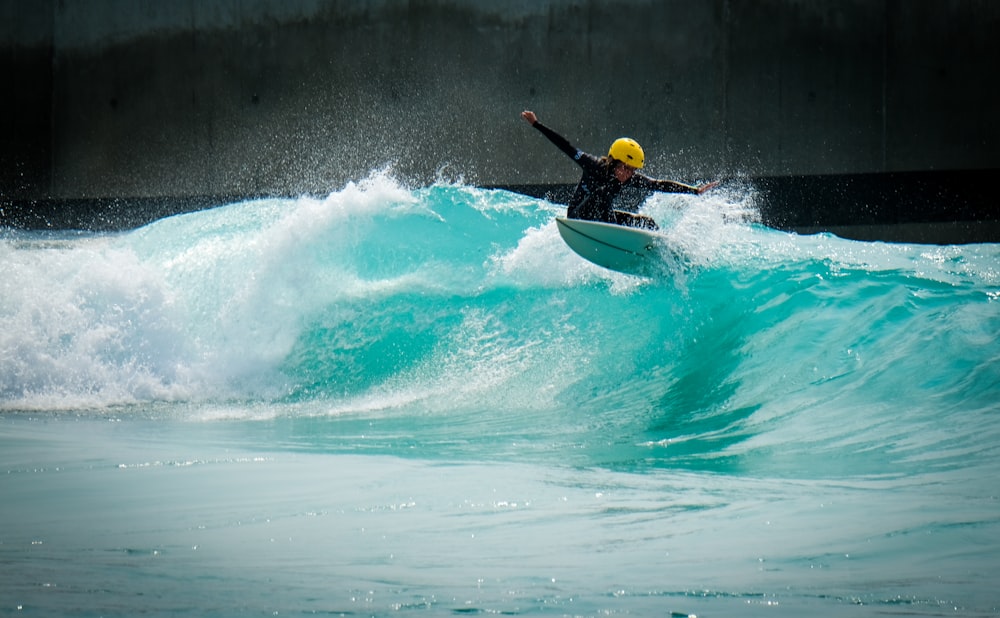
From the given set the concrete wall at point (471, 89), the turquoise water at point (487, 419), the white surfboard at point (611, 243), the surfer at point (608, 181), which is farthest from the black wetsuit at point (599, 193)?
the concrete wall at point (471, 89)

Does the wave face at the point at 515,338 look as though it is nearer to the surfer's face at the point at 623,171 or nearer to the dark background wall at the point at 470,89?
the surfer's face at the point at 623,171

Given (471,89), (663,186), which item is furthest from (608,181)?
(471,89)

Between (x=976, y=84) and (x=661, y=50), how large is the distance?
4247 mm

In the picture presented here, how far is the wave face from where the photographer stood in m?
5.61

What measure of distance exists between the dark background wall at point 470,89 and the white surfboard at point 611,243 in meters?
6.99

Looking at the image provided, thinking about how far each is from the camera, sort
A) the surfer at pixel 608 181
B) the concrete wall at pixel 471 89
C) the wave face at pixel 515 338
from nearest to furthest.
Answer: the wave face at pixel 515 338 → the surfer at pixel 608 181 → the concrete wall at pixel 471 89

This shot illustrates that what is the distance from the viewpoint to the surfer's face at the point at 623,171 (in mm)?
7477

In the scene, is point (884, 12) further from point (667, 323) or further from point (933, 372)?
point (933, 372)

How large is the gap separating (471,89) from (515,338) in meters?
7.85

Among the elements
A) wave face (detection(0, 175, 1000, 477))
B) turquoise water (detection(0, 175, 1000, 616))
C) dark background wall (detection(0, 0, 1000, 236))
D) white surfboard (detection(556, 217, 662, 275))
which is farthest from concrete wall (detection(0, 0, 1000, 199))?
white surfboard (detection(556, 217, 662, 275))

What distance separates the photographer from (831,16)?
46.4 feet

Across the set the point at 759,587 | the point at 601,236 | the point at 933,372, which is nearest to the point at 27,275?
the point at 601,236

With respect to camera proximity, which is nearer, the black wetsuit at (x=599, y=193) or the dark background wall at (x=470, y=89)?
the black wetsuit at (x=599, y=193)

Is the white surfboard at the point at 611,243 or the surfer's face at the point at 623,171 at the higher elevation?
the surfer's face at the point at 623,171
